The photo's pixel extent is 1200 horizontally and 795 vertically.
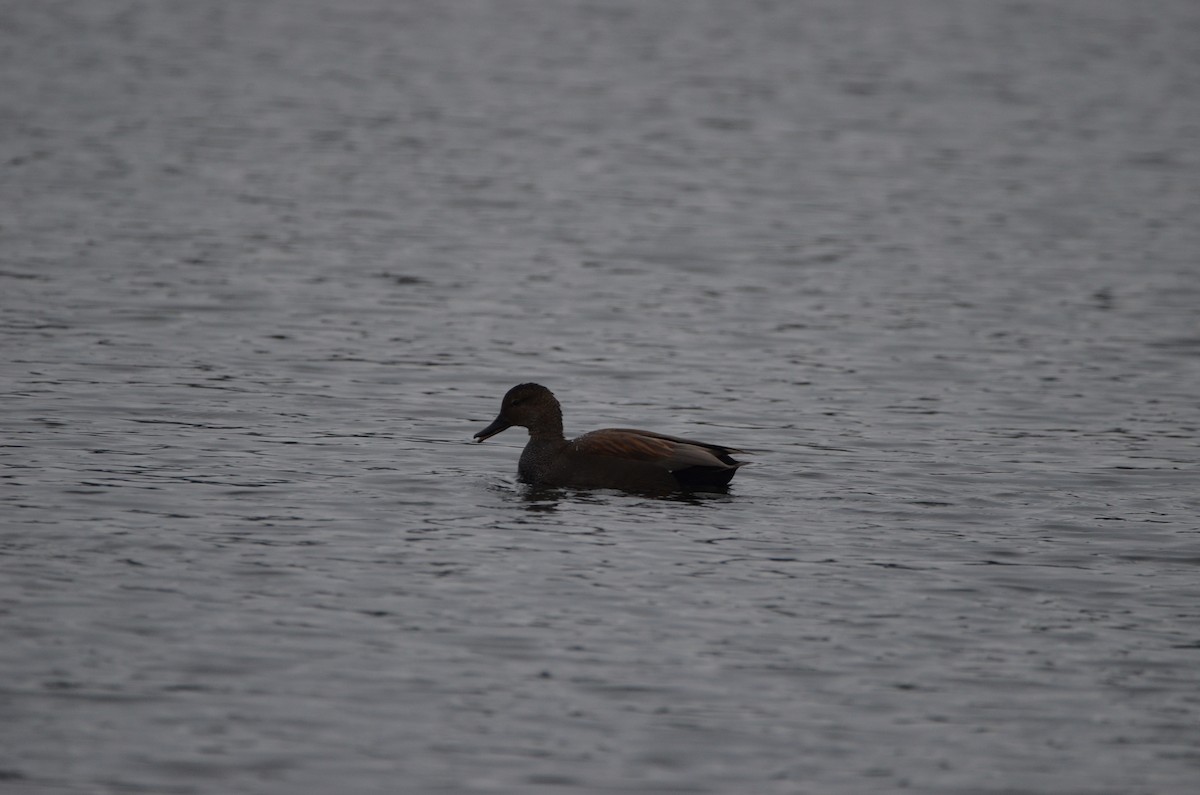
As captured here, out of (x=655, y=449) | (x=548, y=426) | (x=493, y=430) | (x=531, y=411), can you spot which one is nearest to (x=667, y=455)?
(x=655, y=449)

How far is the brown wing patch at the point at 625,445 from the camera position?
12492mm

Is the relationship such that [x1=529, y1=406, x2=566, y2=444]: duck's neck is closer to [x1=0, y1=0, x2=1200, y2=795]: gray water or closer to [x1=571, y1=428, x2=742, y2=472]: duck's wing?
[x1=571, y1=428, x2=742, y2=472]: duck's wing

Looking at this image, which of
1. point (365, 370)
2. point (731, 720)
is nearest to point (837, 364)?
point (365, 370)

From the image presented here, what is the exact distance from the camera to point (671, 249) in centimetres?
2380

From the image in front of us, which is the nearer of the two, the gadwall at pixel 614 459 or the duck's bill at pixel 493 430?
the gadwall at pixel 614 459

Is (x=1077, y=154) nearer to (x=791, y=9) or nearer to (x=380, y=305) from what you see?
(x=380, y=305)

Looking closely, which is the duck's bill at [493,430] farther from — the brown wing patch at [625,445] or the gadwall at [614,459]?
the brown wing patch at [625,445]

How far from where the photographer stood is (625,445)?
12625mm

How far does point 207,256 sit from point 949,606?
13.4 metres

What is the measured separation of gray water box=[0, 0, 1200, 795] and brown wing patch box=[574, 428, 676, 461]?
0.35 m

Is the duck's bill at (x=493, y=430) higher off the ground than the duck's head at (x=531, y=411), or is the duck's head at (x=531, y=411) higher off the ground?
the duck's head at (x=531, y=411)

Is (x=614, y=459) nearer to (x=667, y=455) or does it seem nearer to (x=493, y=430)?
Result: (x=667, y=455)

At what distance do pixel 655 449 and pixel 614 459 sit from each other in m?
0.31

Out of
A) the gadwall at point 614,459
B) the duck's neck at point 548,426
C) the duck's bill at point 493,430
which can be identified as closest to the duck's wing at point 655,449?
the gadwall at point 614,459
